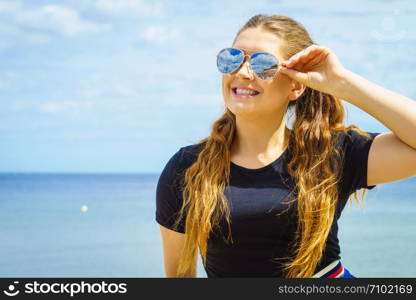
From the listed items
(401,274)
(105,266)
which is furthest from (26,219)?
(401,274)

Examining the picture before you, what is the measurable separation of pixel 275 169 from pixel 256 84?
0.48 meters

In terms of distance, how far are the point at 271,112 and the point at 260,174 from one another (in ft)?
1.18

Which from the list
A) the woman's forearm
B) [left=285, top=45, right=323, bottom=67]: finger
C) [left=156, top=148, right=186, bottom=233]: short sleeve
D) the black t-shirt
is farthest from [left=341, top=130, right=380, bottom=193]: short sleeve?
[left=156, top=148, right=186, bottom=233]: short sleeve

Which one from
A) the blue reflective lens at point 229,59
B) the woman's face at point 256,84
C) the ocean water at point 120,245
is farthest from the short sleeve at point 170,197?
the ocean water at point 120,245

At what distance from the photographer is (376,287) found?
10.8 feet

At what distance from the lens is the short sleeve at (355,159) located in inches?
123

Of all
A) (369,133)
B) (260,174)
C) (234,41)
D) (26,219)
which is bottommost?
(26,219)

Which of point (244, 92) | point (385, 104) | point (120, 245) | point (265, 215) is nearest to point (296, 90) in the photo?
point (244, 92)

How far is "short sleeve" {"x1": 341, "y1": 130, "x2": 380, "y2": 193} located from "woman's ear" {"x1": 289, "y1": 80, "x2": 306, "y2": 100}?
0.38m

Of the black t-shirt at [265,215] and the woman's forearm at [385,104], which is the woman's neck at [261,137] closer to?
the black t-shirt at [265,215]

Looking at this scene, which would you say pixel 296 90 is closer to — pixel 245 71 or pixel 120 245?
pixel 245 71

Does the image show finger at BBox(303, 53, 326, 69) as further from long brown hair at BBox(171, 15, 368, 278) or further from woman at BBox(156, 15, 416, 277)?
long brown hair at BBox(171, 15, 368, 278)

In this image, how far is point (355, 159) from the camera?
→ 3174 millimetres

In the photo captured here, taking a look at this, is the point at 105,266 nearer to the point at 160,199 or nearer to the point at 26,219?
the point at 160,199
